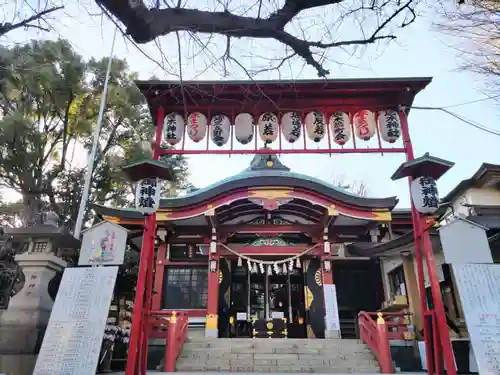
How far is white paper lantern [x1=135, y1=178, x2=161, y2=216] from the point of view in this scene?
6340 mm

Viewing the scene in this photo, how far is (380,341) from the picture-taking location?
8461 mm

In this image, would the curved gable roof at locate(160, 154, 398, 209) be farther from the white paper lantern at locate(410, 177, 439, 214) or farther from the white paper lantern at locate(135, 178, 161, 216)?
the white paper lantern at locate(410, 177, 439, 214)

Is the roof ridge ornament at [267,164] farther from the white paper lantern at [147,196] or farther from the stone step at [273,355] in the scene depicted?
the white paper lantern at [147,196]

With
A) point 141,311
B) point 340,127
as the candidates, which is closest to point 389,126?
point 340,127

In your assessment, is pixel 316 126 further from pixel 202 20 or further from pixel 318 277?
pixel 318 277

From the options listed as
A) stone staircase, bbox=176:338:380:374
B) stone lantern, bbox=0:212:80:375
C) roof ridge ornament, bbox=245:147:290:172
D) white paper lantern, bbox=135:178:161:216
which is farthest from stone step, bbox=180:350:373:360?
roof ridge ornament, bbox=245:147:290:172

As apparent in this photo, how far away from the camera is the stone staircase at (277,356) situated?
847cm

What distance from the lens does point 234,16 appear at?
4.12 m

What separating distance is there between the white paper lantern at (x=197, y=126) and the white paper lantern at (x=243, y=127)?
704 millimetres

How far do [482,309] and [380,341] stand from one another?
→ 3868 millimetres

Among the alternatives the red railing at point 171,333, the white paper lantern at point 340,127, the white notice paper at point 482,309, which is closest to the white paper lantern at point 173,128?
the white paper lantern at point 340,127

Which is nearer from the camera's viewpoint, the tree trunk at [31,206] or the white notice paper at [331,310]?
the white notice paper at [331,310]

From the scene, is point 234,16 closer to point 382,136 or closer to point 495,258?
point 382,136

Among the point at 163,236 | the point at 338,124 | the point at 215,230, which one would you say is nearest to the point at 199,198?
the point at 215,230
